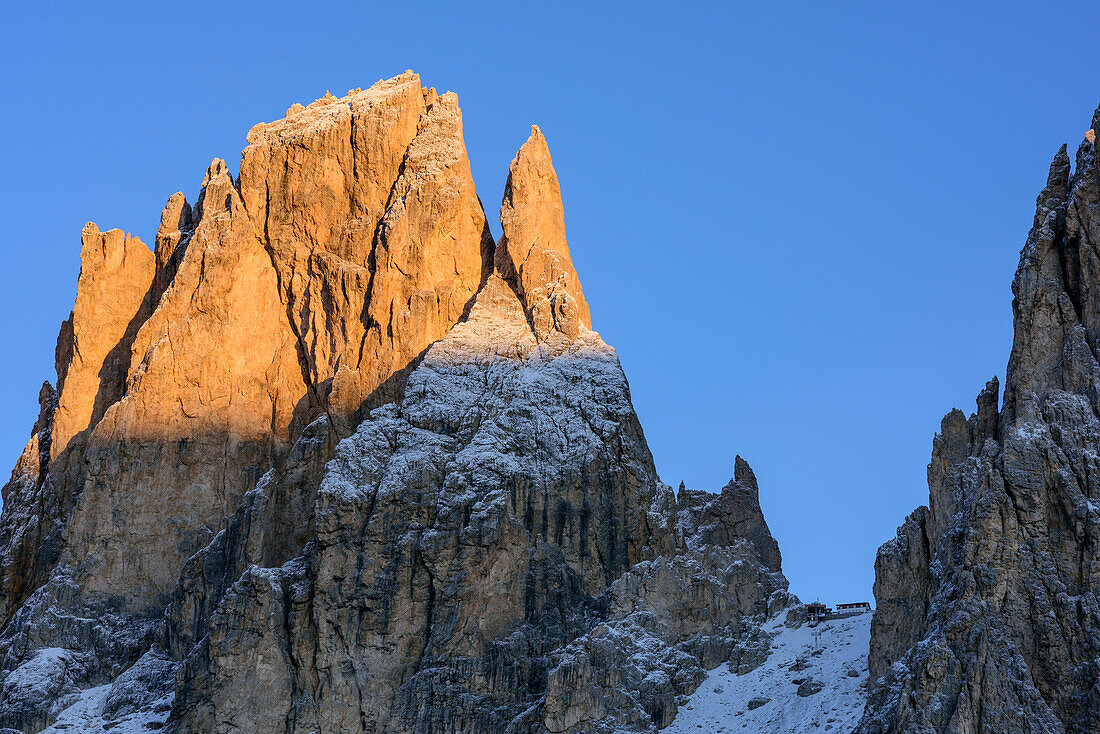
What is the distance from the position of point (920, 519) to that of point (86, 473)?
241 ft

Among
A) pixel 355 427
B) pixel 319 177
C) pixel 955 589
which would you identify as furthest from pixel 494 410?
pixel 955 589

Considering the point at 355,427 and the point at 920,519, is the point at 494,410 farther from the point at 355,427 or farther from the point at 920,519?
the point at 920,519

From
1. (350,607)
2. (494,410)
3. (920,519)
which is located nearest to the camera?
(920,519)

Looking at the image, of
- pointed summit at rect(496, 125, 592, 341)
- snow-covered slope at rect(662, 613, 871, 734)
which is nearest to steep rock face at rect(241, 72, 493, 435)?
pointed summit at rect(496, 125, 592, 341)

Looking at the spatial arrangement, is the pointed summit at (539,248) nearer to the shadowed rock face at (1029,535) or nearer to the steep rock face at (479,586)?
the steep rock face at (479,586)

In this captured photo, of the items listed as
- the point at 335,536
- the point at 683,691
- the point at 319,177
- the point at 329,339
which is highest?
the point at 319,177

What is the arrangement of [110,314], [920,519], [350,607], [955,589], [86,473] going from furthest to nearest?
[110,314]
[86,473]
[350,607]
[920,519]
[955,589]

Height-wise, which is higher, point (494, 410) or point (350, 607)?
point (494, 410)

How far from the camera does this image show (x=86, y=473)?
16588 cm

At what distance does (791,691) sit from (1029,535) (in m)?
34.0

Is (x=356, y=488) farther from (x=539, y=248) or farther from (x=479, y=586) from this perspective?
(x=539, y=248)

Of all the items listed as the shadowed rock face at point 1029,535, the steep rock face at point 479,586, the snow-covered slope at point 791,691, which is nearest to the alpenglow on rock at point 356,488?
the steep rock face at point 479,586

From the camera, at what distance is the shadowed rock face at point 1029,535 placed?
4424 inches

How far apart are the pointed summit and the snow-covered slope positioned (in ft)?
103
